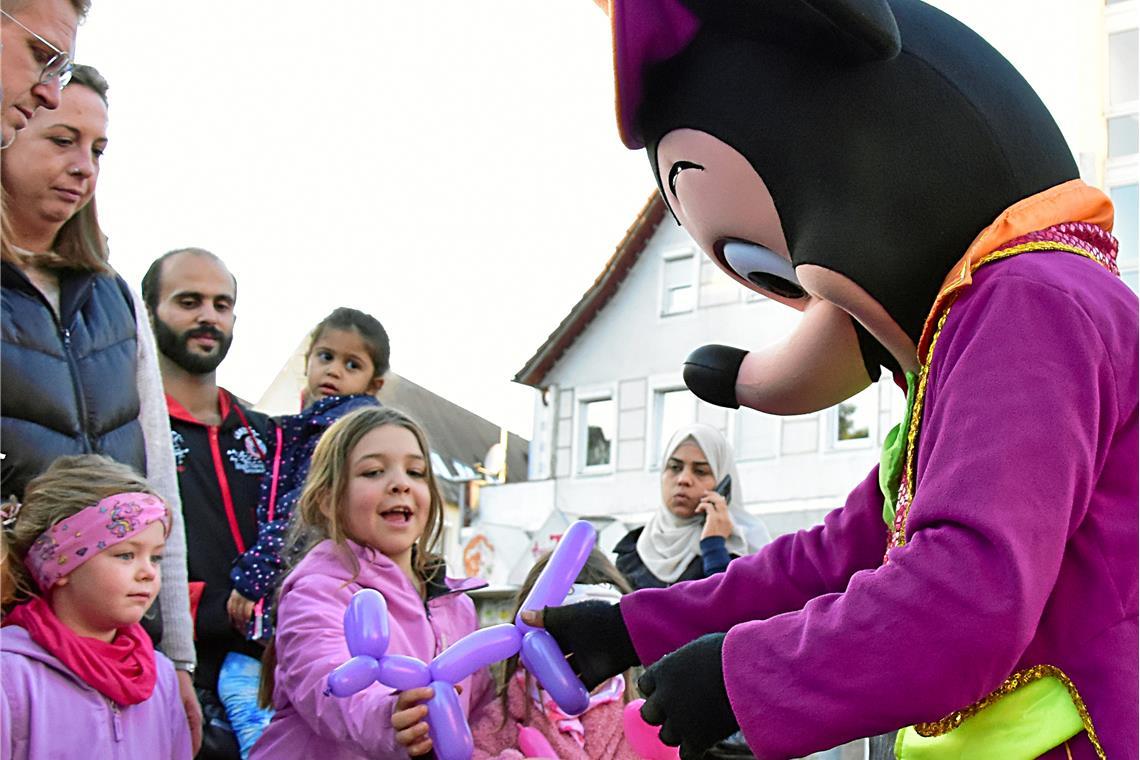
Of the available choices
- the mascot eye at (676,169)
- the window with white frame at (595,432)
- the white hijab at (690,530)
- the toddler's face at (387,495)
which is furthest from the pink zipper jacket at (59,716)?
the window with white frame at (595,432)

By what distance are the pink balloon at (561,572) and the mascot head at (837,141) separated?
1.89 feet

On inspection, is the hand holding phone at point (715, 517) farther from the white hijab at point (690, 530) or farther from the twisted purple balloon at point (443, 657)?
the twisted purple balloon at point (443, 657)

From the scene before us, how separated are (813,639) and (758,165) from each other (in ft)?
1.95

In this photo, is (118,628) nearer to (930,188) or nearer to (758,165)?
(758,165)

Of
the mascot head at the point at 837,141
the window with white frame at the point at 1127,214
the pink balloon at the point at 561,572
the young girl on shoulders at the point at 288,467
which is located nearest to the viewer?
the mascot head at the point at 837,141

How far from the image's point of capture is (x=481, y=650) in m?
2.27

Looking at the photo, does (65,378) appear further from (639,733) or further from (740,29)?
(740,29)

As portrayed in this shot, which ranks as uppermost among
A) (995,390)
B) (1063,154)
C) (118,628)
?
(1063,154)

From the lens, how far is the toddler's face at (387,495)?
10.3ft

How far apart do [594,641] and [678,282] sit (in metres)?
13.5

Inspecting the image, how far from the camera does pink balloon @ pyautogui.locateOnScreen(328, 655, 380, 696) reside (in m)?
2.30

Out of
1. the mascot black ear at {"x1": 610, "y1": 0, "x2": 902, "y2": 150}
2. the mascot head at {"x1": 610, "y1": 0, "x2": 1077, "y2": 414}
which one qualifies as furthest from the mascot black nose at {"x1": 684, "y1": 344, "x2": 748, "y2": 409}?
the mascot black ear at {"x1": 610, "y1": 0, "x2": 902, "y2": 150}

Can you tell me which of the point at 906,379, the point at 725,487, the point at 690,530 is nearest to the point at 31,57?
the point at 906,379

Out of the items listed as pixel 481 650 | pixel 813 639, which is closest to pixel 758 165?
pixel 813 639
